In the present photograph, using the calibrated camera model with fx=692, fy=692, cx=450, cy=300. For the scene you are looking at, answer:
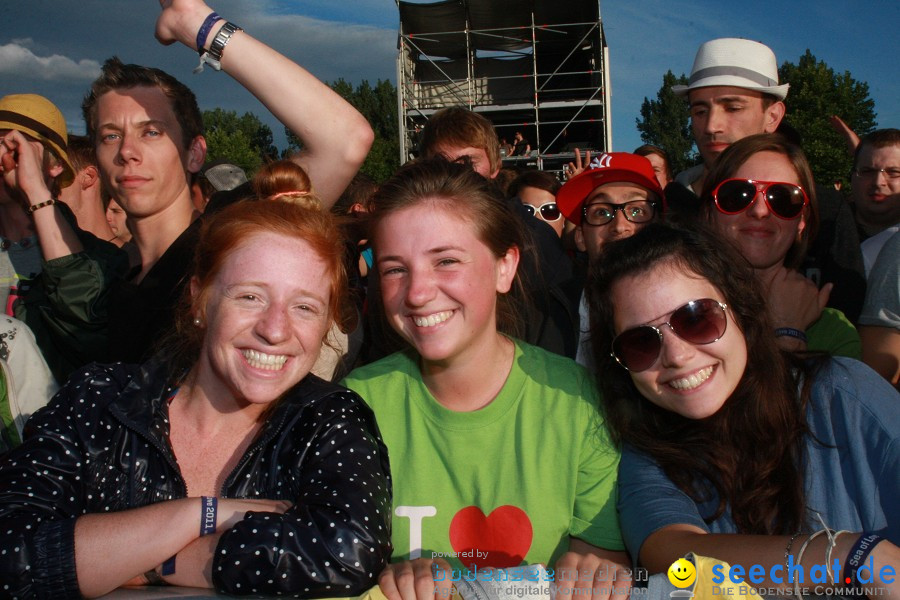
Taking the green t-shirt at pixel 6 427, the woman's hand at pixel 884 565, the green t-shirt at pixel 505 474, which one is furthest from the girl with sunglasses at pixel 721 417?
the green t-shirt at pixel 6 427

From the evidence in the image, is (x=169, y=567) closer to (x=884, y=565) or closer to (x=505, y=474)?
(x=505, y=474)

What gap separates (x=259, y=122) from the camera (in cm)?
5441

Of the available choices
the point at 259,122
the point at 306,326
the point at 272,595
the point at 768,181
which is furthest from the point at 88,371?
the point at 259,122

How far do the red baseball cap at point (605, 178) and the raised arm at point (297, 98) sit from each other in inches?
41.1

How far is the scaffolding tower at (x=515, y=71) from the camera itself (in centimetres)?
1570

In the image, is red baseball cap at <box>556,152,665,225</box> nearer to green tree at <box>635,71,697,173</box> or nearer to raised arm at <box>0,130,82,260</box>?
raised arm at <box>0,130,82,260</box>

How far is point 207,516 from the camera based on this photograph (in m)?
1.61

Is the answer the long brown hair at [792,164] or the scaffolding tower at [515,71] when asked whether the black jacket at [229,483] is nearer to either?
the long brown hair at [792,164]

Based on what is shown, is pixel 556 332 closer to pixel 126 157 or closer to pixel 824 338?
pixel 824 338

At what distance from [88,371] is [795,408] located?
1.98m

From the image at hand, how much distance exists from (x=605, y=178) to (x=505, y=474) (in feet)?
5.22

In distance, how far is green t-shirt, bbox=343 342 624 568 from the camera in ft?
6.42

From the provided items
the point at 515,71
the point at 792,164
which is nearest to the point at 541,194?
the point at 792,164

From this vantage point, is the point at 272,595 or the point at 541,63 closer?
the point at 272,595
